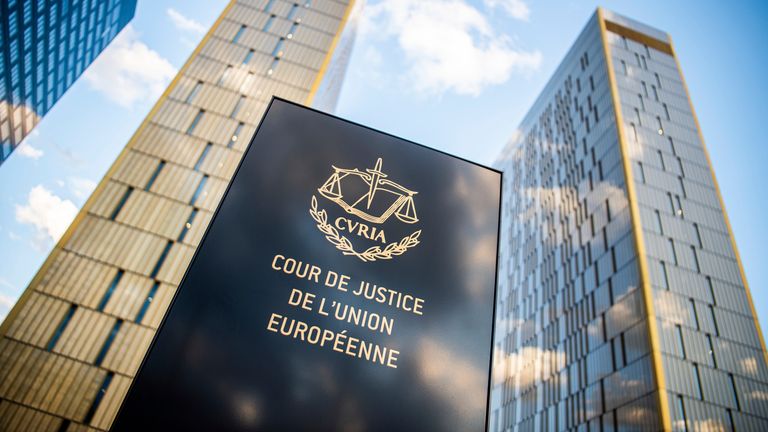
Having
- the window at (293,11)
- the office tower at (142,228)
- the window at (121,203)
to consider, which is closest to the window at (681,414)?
the office tower at (142,228)

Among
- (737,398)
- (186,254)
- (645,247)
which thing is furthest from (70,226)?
(737,398)

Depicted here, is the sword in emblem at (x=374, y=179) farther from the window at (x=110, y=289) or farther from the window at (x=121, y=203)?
the window at (x=121, y=203)

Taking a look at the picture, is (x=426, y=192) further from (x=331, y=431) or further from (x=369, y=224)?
(x=331, y=431)

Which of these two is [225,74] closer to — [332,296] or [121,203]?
[121,203]

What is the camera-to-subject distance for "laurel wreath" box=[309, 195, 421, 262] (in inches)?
202

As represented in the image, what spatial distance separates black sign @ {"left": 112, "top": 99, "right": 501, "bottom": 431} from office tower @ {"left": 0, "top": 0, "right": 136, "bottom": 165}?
51.3 meters

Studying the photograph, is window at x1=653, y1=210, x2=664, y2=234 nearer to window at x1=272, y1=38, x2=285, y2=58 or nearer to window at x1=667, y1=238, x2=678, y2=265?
window at x1=667, y1=238, x2=678, y2=265

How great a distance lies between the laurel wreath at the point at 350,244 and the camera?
202 inches

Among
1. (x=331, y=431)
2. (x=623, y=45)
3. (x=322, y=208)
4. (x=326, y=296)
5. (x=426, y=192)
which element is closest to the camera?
(x=331, y=431)

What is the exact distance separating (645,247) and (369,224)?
2958 centimetres

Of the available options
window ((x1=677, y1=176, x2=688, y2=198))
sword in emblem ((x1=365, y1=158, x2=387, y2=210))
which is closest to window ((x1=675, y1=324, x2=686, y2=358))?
window ((x1=677, y1=176, x2=688, y2=198))

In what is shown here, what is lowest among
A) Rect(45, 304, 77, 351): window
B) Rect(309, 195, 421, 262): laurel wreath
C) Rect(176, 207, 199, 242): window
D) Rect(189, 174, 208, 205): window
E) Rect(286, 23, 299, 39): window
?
Rect(309, 195, 421, 262): laurel wreath

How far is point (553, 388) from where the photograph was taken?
34.7m

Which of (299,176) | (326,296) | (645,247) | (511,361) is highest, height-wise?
(645,247)
